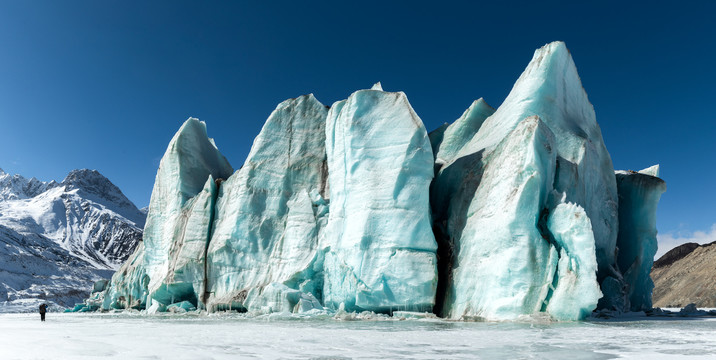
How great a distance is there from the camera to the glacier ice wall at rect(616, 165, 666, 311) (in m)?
19.3

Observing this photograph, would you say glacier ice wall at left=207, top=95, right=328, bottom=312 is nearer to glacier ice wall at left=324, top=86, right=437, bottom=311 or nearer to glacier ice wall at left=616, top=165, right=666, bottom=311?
glacier ice wall at left=324, top=86, right=437, bottom=311

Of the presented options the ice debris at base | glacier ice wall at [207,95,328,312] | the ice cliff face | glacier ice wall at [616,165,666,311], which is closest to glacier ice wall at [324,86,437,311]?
the ice debris at base

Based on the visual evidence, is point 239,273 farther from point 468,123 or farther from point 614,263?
point 614,263

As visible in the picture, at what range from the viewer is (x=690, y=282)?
4872 cm

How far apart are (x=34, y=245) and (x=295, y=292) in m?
83.3

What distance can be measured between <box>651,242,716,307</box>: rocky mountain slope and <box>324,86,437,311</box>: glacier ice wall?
119 ft

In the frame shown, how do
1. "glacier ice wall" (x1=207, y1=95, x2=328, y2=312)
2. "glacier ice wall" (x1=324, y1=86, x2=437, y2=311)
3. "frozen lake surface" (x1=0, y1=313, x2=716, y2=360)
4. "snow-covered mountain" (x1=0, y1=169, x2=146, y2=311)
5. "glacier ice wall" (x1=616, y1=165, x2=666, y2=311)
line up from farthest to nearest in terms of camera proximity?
"snow-covered mountain" (x1=0, y1=169, x2=146, y2=311)
"glacier ice wall" (x1=207, y1=95, x2=328, y2=312)
"glacier ice wall" (x1=616, y1=165, x2=666, y2=311)
"glacier ice wall" (x1=324, y1=86, x2=437, y2=311)
"frozen lake surface" (x1=0, y1=313, x2=716, y2=360)

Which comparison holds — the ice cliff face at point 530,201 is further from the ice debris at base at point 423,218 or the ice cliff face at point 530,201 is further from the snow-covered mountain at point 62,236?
the snow-covered mountain at point 62,236

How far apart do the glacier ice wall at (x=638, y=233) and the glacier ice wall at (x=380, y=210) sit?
8465mm

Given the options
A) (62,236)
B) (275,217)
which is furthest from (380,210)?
(62,236)

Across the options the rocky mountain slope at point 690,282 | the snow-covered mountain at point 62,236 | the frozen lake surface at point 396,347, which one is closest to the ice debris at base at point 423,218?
the frozen lake surface at point 396,347

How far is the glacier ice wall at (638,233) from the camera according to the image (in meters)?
19.3

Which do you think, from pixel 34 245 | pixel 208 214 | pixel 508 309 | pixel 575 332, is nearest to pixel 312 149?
pixel 208 214

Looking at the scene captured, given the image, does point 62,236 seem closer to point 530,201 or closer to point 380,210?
point 380,210
